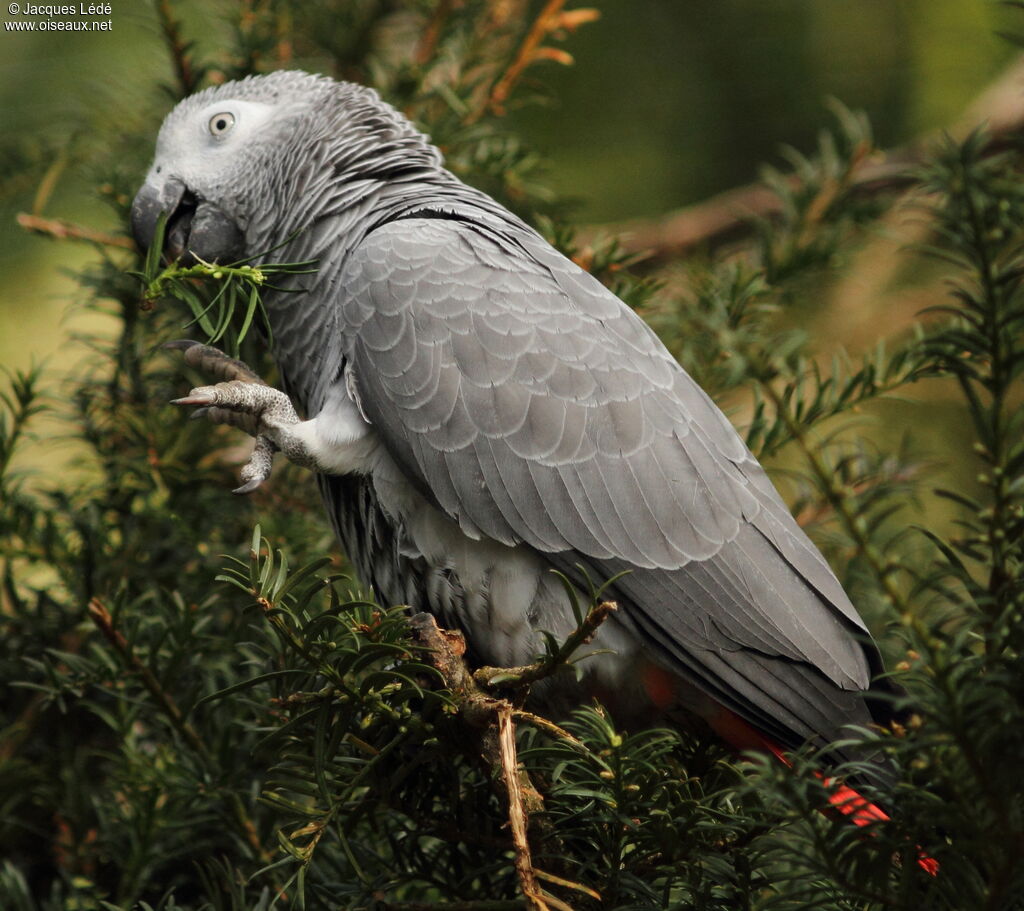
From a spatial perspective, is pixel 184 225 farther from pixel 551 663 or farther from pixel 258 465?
pixel 551 663

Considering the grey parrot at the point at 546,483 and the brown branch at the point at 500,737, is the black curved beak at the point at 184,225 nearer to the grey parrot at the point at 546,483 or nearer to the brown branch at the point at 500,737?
the grey parrot at the point at 546,483

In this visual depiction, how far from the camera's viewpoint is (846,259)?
2312 millimetres

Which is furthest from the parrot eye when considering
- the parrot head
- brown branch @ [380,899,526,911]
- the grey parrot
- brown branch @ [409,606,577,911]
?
brown branch @ [380,899,526,911]

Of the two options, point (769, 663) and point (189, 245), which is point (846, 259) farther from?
point (189, 245)

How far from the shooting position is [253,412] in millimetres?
1581

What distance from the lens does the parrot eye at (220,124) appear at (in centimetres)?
191

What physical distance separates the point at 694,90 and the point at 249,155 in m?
1.70

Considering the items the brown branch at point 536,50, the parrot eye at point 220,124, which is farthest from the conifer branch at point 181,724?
the brown branch at point 536,50

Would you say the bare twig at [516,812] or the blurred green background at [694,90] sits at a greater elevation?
the blurred green background at [694,90]

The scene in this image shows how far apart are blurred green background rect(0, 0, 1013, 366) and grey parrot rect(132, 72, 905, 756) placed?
123 centimetres

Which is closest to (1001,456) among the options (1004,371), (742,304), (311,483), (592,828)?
(1004,371)

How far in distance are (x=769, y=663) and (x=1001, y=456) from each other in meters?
0.75

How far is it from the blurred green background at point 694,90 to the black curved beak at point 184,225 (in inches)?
37.7

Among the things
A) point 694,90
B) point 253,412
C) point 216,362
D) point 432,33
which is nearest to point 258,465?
point 253,412
